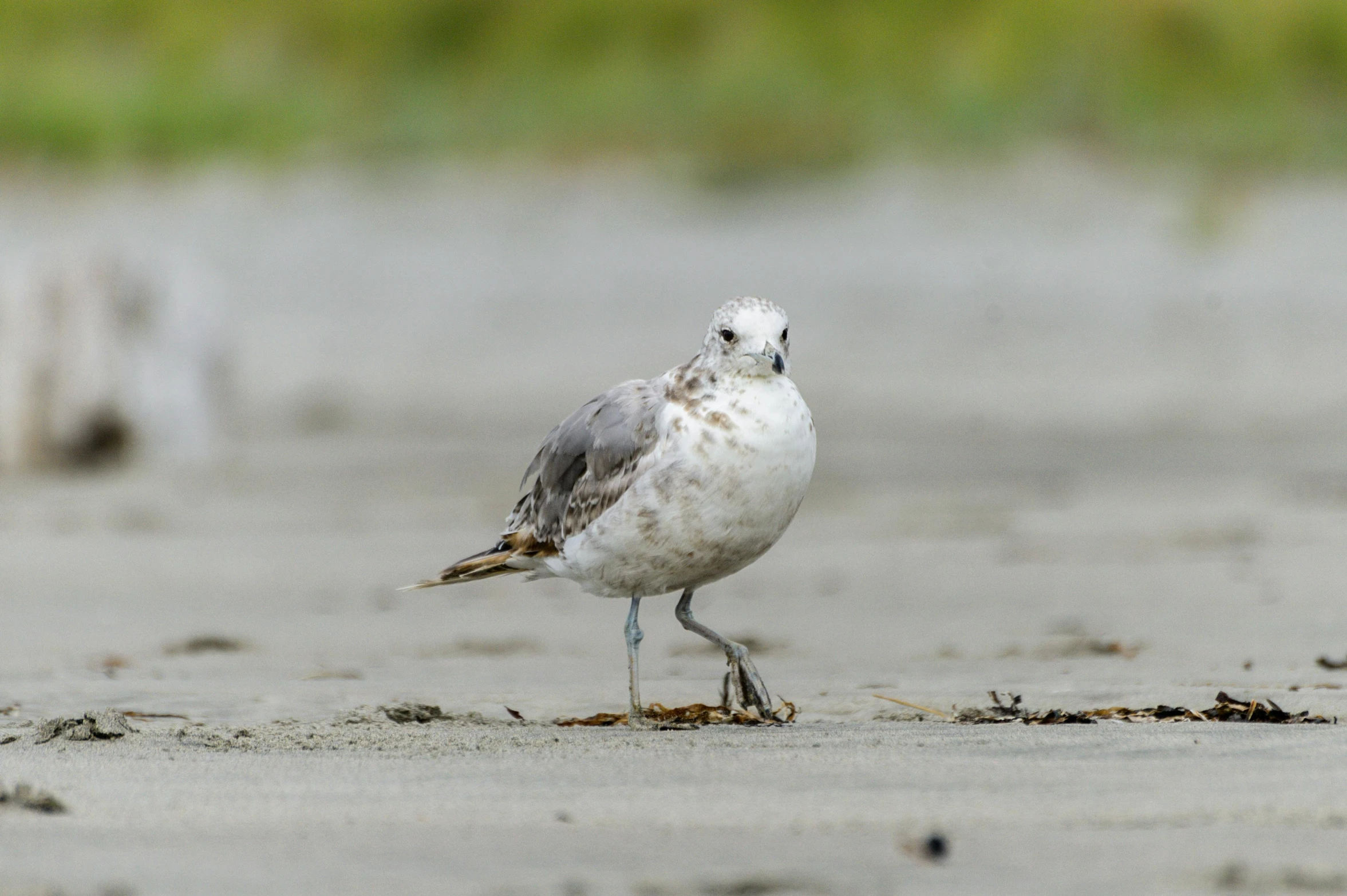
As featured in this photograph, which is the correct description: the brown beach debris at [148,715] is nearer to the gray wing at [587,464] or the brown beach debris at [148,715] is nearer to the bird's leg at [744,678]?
the gray wing at [587,464]

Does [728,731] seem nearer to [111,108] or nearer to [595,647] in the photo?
[595,647]

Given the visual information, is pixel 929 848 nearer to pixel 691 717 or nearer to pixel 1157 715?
pixel 1157 715

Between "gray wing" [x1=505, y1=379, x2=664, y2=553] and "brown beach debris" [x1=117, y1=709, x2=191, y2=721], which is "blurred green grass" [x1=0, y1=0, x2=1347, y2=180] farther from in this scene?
"brown beach debris" [x1=117, y1=709, x2=191, y2=721]

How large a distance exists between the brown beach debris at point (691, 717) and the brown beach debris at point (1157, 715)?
0.41 m

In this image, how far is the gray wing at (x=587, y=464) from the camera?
412 cm

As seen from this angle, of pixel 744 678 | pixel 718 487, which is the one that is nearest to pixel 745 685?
pixel 744 678

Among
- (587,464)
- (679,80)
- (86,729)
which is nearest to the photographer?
(86,729)

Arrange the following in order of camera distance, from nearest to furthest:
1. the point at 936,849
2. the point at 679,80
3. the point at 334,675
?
the point at 936,849, the point at 334,675, the point at 679,80

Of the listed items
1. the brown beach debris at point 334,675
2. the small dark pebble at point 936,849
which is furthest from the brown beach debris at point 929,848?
the brown beach debris at point 334,675

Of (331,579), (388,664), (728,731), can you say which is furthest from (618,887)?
(331,579)

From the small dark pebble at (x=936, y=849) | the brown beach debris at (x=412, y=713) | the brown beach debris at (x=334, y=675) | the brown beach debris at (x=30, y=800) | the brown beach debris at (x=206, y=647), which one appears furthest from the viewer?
the brown beach debris at (x=206, y=647)

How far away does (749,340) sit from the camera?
402 centimetres

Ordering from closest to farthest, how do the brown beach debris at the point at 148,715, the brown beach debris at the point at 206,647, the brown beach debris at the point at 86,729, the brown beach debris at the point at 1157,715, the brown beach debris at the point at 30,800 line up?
1. the brown beach debris at the point at 30,800
2. the brown beach debris at the point at 86,729
3. the brown beach debris at the point at 1157,715
4. the brown beach debris at the point at 148,715
5. the brown beach debris at the point at 206,647

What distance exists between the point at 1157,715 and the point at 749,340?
45.1 inches
